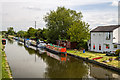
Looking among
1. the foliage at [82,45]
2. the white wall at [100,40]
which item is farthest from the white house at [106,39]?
the foliage at [82,45]

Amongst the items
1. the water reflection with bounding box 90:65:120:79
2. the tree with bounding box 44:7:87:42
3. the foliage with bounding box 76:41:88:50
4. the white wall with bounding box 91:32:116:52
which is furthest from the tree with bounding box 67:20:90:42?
the water reflection with bounding box 90:65:120:79

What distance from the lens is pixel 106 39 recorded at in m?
27.8

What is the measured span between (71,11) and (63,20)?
378 cm

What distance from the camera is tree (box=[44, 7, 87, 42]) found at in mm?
38500

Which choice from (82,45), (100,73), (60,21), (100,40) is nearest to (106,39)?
(100,40)

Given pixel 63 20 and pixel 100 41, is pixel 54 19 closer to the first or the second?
Result: pixel 63 20

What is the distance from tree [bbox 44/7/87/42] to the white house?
9.63m

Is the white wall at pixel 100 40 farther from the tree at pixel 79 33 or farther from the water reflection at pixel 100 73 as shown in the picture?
the water reflection at pixel 100 73

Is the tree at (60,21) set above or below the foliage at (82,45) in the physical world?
above

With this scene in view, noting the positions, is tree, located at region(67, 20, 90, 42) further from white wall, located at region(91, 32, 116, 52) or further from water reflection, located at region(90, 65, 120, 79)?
water reflection, located at region(90, 65, 120, 79)

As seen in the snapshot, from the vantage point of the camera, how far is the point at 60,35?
3959 centimetres

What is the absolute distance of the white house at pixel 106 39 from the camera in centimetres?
2681

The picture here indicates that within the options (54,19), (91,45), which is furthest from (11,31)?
(91,45)

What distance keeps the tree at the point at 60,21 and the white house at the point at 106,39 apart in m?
9.63
